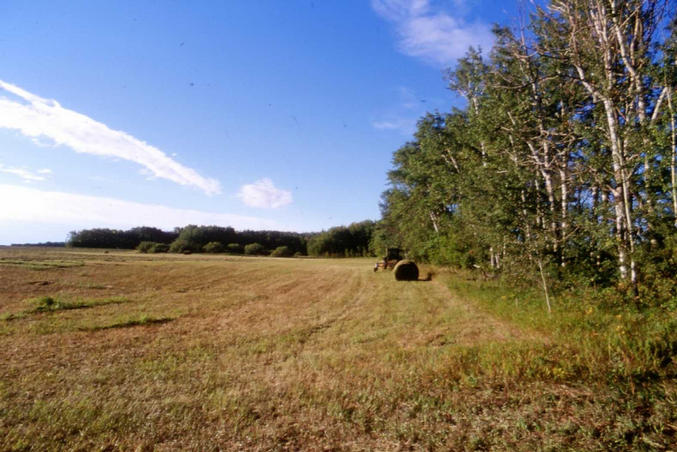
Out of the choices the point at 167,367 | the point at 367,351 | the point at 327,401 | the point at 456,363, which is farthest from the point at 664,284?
the point at 167,367

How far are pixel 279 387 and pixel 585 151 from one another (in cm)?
1174

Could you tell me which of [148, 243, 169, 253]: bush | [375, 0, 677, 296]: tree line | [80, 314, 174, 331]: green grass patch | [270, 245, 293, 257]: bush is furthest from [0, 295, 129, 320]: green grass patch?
[148, 243, 169, 253]: bush

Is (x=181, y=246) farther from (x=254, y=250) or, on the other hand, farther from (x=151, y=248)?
(x=254, y=250)

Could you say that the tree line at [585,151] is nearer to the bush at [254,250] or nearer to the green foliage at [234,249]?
the bush at [254,250]

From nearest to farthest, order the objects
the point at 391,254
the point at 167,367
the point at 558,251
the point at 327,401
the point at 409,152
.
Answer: the point at 327,401 → the point at 167,367 → the point at 558,251 → the point at 409,152 → the point at 391,254

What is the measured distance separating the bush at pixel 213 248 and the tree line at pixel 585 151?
257ft

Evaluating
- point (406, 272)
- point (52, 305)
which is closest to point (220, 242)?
point (406, 272)

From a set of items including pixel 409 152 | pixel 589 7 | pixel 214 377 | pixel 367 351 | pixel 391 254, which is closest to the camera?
pixel 214 377

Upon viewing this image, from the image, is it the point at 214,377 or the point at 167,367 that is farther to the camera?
the point at 167,367

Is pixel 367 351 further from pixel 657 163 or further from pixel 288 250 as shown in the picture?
pixel 288 250

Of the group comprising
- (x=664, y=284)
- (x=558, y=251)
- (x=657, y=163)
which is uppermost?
(x=657, y=163)

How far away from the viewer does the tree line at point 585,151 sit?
881 cm

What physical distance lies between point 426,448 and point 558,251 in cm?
1113

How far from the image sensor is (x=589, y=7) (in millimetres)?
10438
